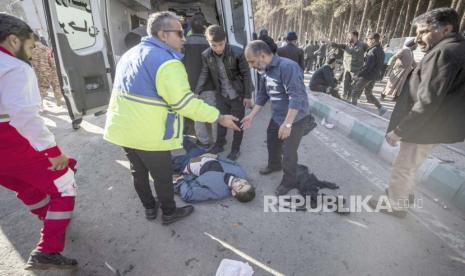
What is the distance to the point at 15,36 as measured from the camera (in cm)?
159

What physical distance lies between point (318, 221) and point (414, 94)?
4.59ft

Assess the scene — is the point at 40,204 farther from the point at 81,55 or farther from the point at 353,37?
the point at 353,37

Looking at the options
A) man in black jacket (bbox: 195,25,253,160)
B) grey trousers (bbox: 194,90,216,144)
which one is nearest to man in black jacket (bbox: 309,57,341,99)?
man in black jacket (bbox: 195,25,253,160)

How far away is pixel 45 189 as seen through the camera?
1856 mm

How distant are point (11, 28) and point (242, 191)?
223 centimetres

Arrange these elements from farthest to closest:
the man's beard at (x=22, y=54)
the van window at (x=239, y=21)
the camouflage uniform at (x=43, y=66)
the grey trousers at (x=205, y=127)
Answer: the camouflage uniform at (x=43, y=66) < the van window at (x=239, y=21) < the grey trousers at (x=205, y=127) < the man's beard at (x=22, y=54)

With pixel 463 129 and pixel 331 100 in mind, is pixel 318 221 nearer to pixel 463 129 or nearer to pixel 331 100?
pixel 463 129

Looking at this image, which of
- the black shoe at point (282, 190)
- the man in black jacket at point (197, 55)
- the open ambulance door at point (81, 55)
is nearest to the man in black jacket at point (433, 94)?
the black shoe at point (282, 190)

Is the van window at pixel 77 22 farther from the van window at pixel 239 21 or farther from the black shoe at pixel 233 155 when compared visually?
the black shoe at pixel 233 155

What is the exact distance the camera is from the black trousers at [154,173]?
6.81ft

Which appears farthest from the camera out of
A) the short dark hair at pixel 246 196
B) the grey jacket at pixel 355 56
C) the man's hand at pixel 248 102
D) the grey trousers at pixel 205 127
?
the grey jacket at pixel 355 56

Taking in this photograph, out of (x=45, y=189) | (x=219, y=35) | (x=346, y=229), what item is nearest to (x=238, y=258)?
(x=346, y=229)

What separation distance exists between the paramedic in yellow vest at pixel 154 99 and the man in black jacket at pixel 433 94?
158 cm

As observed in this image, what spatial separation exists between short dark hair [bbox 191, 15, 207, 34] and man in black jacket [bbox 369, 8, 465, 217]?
2.51 m
